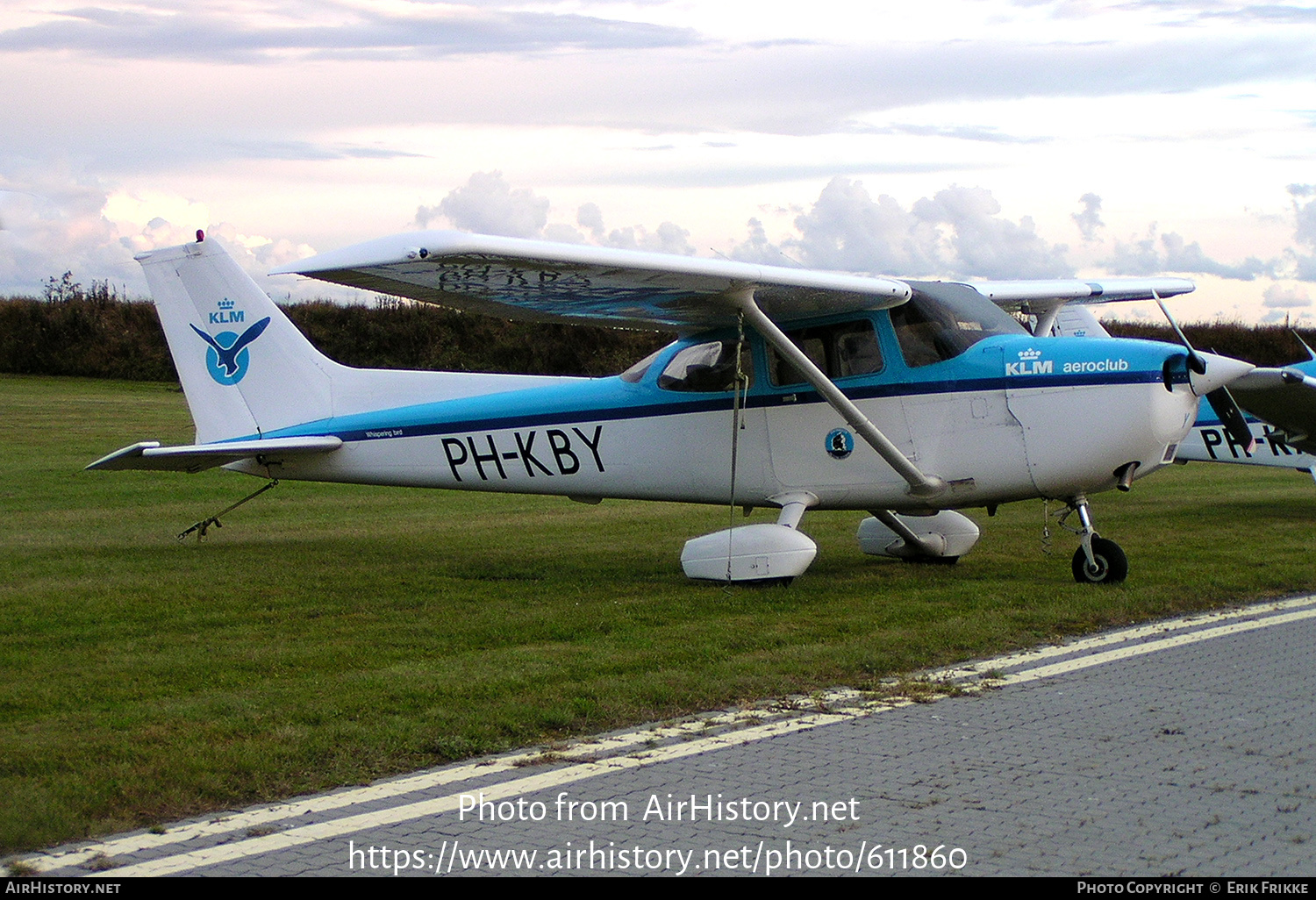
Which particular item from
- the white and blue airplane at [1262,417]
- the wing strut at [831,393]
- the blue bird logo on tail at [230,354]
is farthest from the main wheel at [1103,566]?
the blue bird logo on tail at [230,354]

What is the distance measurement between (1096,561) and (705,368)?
3377mm

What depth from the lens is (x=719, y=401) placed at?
10594mm

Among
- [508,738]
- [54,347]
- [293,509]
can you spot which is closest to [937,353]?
[508,738]

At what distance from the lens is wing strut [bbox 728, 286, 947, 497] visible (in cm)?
967

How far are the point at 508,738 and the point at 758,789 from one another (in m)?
1.23

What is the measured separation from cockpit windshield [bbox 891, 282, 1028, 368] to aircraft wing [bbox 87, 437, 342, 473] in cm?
526

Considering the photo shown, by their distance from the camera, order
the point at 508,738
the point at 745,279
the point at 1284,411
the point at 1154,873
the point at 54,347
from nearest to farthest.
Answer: the point at 1154,873, the point at 508,738, the point at 745,279, the point at 1284,411, the point at 54,347

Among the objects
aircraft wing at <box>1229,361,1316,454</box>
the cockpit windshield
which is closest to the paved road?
the cockpit windshield

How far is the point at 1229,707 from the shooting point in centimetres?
593

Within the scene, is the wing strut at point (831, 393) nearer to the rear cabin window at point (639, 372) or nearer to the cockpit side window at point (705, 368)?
the cockpit side window at point (705, 368)

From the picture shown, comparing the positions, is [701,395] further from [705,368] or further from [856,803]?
[856,803]

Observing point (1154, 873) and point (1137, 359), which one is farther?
point (1137, 359)

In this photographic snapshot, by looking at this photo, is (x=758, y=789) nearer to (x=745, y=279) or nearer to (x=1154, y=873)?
(x=1154, y=873)

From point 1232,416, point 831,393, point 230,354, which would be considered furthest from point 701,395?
point 1232,416
